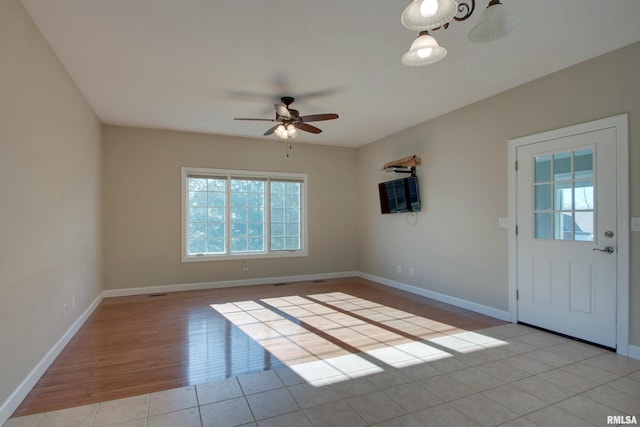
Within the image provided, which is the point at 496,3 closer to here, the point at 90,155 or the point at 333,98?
the point at 333,98

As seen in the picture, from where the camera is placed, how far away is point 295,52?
3.21m

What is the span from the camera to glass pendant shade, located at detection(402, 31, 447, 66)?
77.4 inches

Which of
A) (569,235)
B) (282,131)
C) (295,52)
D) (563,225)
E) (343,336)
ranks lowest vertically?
(343,336)

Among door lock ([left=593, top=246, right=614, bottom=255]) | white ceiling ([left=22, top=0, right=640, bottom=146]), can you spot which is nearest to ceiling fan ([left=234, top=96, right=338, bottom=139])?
white ceiling ([left=22, top=0, right=640, bottom=146])

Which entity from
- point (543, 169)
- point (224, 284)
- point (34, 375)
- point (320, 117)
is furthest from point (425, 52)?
point (224, 284)

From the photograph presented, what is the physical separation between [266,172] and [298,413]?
4899 millimetres

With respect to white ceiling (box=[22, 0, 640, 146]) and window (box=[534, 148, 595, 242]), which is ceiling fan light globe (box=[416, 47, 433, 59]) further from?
window (box=[534, 148, 595, 242])

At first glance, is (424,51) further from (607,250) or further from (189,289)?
(189,289)

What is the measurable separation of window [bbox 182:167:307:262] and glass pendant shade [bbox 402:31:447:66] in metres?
4.75

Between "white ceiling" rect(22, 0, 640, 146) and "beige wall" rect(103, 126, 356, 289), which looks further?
"beige wall" rect(103, 126, 356, 289)

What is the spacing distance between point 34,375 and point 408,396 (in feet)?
9.36

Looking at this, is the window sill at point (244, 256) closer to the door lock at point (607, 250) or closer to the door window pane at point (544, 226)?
the door window pane at point (544, 226)

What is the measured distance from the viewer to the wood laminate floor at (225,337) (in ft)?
8.88
